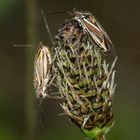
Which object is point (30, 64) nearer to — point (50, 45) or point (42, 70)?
point (42, 70)

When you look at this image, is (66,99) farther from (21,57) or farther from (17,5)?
(21,57)

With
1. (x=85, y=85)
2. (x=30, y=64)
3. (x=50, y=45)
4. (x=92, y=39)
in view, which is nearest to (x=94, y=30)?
(x=92, y=39)

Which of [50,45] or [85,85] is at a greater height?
[50,45]

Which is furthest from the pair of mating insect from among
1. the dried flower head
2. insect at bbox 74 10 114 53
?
the dried flower head

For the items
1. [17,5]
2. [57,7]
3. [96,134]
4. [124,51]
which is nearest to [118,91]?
[124,51]

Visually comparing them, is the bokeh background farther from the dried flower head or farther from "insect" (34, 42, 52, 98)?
the dried flower head

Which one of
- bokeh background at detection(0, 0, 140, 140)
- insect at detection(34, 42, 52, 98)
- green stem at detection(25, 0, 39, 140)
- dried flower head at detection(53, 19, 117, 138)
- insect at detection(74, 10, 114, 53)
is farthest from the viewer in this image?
bokeh background at detection(0, 0, 140, 140)

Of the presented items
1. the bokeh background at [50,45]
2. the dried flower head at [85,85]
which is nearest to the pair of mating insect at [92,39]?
the dried flower head at [85,85]
